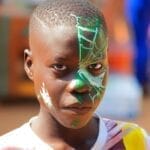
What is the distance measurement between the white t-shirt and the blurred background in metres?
4.80

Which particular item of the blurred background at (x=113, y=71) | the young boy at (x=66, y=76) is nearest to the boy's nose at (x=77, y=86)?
the young boy at (x=66, y=76)

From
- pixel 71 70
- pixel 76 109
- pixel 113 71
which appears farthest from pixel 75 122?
pixel 113 71

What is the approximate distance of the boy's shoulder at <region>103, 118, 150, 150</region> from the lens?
2.13m

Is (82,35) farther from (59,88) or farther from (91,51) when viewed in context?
(59,88)

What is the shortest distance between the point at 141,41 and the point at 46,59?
19.0 feet

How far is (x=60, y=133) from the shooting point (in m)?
→ 2.09

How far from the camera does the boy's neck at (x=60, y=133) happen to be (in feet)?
6.85

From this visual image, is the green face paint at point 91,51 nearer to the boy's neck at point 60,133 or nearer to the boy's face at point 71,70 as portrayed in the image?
the boy's face at point 71,70

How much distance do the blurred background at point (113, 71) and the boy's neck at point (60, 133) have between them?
484 centimetres

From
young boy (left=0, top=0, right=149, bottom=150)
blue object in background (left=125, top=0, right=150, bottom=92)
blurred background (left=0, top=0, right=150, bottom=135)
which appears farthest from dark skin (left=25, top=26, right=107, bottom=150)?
blue object in background (left=125, top=0, right=150, bottom=92)

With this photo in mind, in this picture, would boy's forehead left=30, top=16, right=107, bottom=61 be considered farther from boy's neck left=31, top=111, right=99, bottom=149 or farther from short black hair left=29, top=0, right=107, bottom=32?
boy's neck left=31, top=111, right=99, bottom=149

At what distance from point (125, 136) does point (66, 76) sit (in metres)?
0.34

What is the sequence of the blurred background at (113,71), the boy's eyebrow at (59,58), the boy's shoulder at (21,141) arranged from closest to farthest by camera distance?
the boy's eyebrow at (59,58)
the boy's shoulder at (21,141)
the blurred background at (113,71)

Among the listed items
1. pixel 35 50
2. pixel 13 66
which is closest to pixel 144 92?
pixel 13 66
